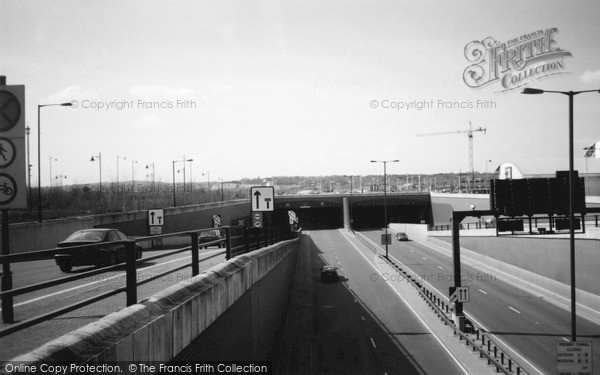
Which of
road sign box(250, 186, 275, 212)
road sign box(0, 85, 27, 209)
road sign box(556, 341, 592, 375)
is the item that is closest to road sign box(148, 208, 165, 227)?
road sign box(250, 186, 275, 212)

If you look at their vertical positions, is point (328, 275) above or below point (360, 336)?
above

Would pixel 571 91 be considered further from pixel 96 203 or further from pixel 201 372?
pixel 96 203

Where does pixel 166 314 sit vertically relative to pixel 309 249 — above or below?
above

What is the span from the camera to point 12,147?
7.09 metres

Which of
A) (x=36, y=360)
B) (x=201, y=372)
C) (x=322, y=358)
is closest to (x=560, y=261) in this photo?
(x=322, y=358)

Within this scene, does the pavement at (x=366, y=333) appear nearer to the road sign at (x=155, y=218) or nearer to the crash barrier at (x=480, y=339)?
the crash barrier at (x=480, y=339)

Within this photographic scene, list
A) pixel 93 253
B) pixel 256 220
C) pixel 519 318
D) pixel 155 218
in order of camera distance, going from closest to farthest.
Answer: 1. pixel 93 253
2. pixel 256 220
3. pixel 155 218
4. pixel 519 318

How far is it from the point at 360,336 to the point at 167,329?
2251 centimetres

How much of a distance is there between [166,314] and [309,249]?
64266mm

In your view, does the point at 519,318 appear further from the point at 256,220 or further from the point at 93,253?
the point at 93,253

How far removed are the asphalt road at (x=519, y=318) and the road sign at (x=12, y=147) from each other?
21.0 meters

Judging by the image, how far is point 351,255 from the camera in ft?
206

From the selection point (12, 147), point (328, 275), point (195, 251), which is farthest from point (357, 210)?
point (12, 147)

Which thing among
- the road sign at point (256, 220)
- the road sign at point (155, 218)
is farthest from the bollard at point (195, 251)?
the road sign at point (155, 218)
